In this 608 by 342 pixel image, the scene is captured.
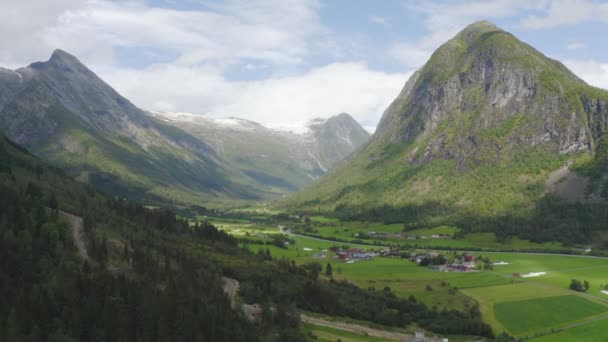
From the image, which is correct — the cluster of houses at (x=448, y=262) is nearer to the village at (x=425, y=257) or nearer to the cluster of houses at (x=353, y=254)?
the village at (x=425, y=257)

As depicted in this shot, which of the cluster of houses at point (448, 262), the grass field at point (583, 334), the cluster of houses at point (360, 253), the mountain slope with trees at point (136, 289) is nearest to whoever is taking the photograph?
the mountain slope with trees at point (136, 289)

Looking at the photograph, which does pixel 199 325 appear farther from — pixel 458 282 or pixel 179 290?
pixel 458 282

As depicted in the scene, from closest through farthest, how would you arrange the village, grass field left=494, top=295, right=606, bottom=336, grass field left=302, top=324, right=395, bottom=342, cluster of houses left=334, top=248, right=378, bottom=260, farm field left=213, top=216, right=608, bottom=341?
grass field left=302, top=324, right=395, bottom=342 < grass field left=494, top=295, right=606, bottom=336 < farm field left=213, top=216, right=608, bottom=341 < the village < cluster of houses left=334, top=248, right=378, bottom=260

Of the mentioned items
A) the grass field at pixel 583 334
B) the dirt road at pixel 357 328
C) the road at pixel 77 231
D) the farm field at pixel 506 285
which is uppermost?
the road at pixel 77 231

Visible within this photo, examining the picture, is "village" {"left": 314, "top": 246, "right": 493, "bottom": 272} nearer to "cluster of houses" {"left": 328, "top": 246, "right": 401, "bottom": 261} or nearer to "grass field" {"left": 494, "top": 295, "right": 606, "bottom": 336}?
"cluster of houses" {"left": 328, "top": 246, "right": 401, "bottom": 261}

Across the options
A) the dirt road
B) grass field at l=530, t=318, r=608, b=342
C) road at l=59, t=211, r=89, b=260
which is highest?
road at l=59, t=211, r=89, b=260

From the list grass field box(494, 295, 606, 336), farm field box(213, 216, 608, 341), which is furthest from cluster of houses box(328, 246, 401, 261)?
grass field box(494, 295, 606, 336)

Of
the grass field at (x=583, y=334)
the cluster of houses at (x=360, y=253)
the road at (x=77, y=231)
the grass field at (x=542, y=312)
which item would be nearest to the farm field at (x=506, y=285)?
the grass field at (x=542, y=312)

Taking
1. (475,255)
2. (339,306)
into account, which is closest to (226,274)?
(339,306)
